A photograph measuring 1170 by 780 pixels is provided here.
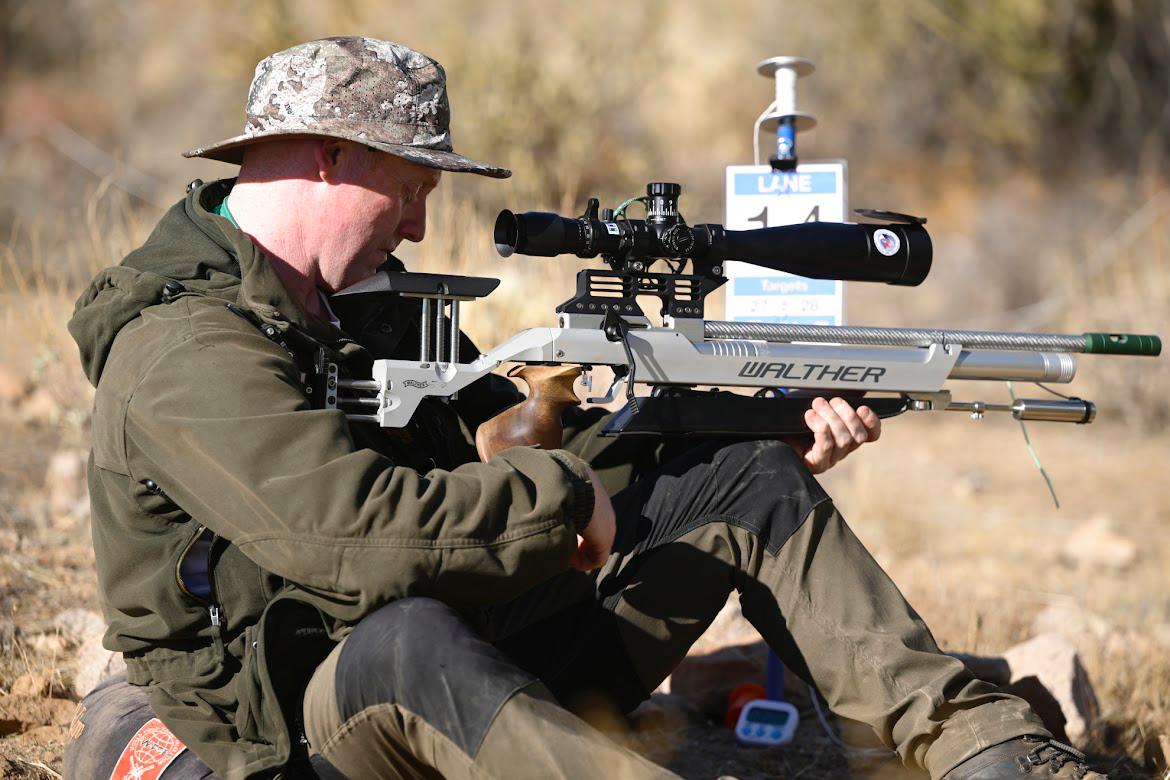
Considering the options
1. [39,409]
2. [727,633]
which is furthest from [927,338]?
[39,409]

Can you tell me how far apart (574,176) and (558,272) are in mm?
4138

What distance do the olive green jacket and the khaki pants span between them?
108mm

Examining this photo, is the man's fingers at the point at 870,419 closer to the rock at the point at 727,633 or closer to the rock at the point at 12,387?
the rock at the point at 727,633

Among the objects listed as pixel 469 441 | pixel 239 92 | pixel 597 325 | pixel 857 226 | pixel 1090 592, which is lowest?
pixel 1090 592

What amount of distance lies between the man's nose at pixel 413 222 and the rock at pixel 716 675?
1.96 meters

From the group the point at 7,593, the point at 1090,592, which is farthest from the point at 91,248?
the point at 1090,592

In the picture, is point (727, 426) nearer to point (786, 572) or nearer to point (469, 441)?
point (786, 572)

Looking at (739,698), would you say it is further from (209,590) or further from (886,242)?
(209,590)

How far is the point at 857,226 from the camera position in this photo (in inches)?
125

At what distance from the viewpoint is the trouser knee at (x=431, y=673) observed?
218 centimetres

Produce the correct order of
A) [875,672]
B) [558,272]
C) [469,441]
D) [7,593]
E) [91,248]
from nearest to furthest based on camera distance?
[875,672] → [469,441] → [7,593] → [91,248] → [558,272]

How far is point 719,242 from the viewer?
308 centimetres

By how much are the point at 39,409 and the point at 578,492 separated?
4613 mm

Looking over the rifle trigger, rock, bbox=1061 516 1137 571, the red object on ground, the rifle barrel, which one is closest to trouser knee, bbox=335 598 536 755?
the rifle trigger
